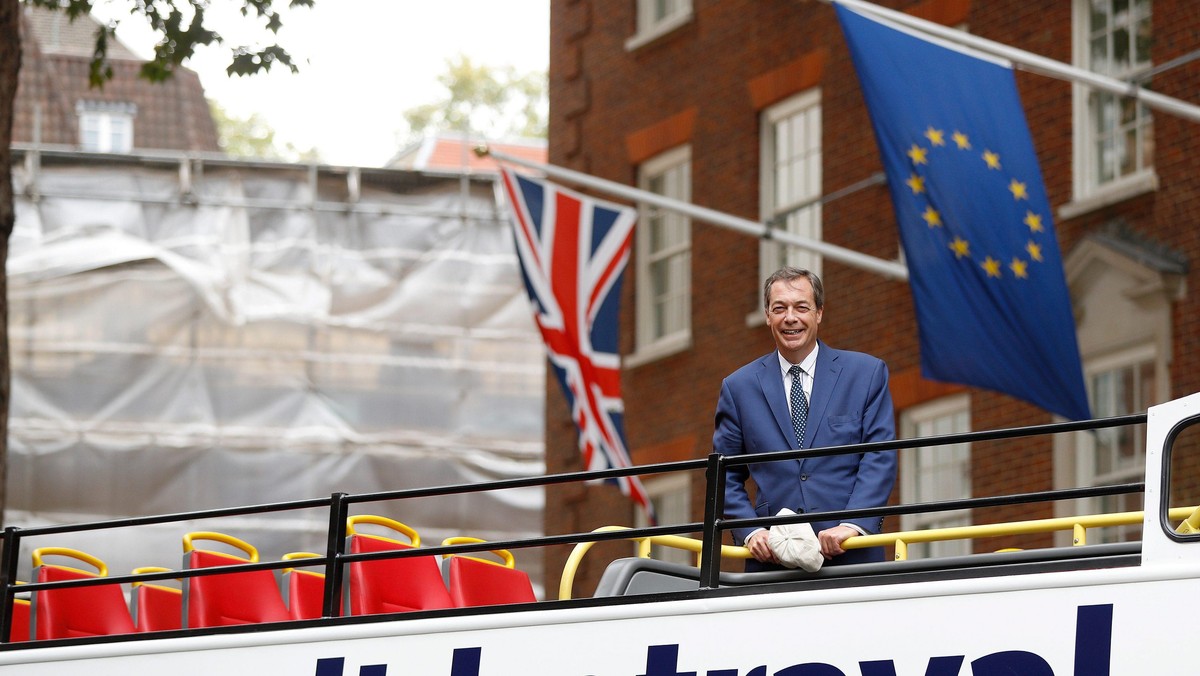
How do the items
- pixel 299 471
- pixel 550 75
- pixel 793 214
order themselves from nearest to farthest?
pixel 793 214 → pixel 550 75 → pixel 299 471

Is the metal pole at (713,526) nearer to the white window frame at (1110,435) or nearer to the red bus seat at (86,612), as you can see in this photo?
the red bus seat at (86,612)

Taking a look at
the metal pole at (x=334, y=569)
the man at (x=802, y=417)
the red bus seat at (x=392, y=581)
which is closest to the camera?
the man at (x=802, y=417)

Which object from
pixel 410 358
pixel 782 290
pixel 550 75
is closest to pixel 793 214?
pixel 550 75

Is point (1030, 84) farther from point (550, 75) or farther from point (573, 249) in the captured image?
point (550, 75)

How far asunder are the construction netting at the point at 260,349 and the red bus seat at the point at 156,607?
17.8m

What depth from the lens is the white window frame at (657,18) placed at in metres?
23.0

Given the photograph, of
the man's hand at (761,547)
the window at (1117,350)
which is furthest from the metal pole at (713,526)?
the window at (1117,350)

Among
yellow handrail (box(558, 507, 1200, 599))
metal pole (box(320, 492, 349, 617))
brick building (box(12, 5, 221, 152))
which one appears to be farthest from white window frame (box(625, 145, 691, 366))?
brick building (box(12, 5, 221, 152))

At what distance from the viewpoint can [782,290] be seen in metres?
7.18

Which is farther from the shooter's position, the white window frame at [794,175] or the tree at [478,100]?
the tree at [478,100]

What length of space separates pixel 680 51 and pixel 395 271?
8358mm

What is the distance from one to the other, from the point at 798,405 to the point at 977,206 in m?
6.56

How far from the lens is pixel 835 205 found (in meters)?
20.3

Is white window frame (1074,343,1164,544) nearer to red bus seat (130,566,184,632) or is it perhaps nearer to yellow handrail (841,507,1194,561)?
red bus seat (130,566,184,632)
